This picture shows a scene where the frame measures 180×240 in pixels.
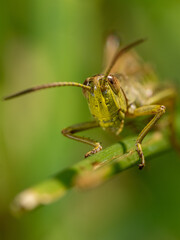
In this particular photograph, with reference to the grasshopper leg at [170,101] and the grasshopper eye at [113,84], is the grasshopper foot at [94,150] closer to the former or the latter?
the grasshopper eye at [113,84]

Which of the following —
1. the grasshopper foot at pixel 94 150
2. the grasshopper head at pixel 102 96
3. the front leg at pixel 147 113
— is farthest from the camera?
the grasshopper head at pixel 102 96

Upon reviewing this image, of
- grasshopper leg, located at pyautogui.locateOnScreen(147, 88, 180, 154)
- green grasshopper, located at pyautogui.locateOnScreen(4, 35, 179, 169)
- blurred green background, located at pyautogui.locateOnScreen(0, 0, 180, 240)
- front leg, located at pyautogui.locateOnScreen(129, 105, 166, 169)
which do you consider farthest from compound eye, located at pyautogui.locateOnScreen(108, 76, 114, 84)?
blurred green background, located at pyautogui.locateOnScreen(0, 0, 180, 240)

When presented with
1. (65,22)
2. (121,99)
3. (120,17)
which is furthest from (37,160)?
(120,17)

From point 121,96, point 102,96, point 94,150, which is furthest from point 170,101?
point 94,150

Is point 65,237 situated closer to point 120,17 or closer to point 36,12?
point 36,12

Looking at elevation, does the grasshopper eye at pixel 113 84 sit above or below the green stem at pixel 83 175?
above

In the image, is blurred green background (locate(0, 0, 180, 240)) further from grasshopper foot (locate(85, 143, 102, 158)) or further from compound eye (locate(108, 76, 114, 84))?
compound eye (locate(108, 76, 114, 84))

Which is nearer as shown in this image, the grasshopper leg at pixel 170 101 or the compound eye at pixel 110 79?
the compound eye at pixel 110 79

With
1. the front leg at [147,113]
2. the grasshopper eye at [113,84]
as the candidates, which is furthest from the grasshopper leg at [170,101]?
the grasshopper eye at [113,84]
